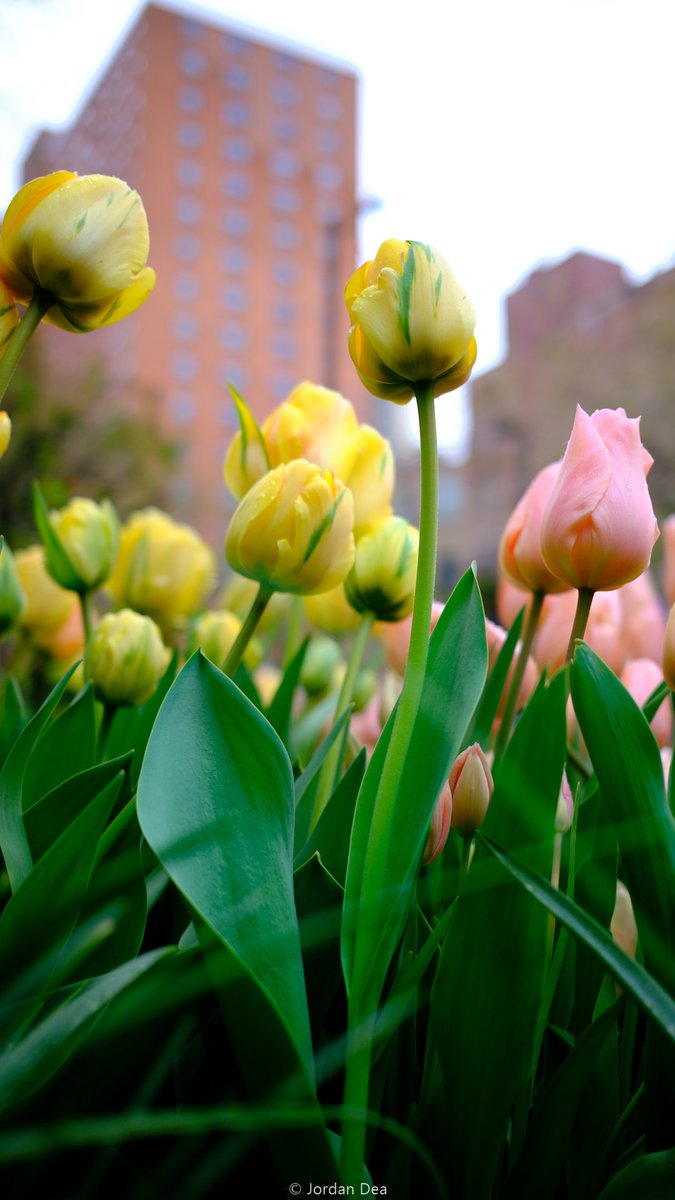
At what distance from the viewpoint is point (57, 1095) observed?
0.19 meters

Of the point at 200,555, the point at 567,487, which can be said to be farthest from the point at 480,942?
the point at 200,555

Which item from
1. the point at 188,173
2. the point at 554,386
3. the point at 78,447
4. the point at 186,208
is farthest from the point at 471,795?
the point at 188,173

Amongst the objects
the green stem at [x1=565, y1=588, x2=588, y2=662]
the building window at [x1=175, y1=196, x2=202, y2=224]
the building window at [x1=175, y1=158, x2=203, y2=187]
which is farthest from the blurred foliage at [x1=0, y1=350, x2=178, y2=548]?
the building window at [x1=175, y1=158, x2=203, y2=187]

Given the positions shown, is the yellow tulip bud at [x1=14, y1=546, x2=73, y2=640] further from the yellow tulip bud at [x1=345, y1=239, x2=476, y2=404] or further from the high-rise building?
the high-rise building

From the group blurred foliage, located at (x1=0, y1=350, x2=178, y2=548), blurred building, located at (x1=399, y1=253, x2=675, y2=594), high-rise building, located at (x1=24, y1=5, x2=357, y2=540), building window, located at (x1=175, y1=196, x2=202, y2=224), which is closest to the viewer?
blurred foliage, located at (x1=0, y1=350, x2=178, y2=548)

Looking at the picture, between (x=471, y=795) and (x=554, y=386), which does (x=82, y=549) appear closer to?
(x=471, y=795)

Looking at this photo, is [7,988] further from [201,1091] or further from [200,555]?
[200,555]

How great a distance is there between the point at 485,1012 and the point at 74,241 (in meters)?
0.23

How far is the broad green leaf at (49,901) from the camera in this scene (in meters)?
0.21

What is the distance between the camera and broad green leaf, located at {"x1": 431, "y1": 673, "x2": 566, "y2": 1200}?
0.20 m

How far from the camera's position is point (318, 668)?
0.72m

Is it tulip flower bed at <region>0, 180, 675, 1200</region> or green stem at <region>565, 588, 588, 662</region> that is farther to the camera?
green stem at <region>565, 588, 588, 662</region>

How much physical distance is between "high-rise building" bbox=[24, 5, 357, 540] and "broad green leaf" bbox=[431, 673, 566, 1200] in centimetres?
1901

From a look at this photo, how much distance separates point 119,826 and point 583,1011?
0.44 feet
